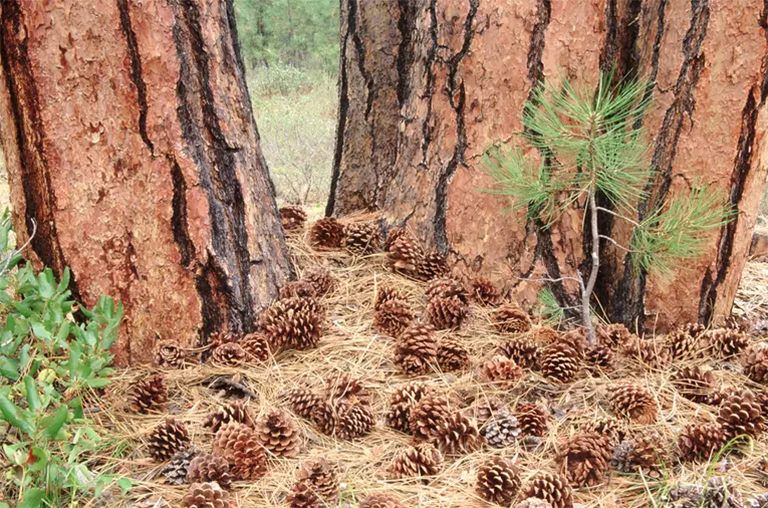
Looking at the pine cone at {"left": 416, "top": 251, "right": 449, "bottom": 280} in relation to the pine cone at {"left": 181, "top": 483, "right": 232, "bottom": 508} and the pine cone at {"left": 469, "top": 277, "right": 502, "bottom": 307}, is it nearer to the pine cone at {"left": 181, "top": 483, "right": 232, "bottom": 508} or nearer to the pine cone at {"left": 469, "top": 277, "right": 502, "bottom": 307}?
the pine cone at {"left": 469, "top": 277, "right": 502, "bottom": 307}

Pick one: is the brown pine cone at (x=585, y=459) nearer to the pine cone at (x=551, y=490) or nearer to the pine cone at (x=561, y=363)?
the pine cone at (x=551, y=490)

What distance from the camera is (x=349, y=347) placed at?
2178mm

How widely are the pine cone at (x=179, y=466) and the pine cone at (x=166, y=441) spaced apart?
1.2 inches

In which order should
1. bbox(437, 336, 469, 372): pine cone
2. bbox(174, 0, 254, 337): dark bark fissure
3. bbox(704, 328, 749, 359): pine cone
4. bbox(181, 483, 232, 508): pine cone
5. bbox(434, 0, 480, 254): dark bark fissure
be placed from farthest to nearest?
1. bbox(434, 0, 480, 254): dark bark fissure
2. bbox(704, 328, 749, 359): pine cone
3. bbox(437, 336, 469, 372): pine cone
4. bbox(174, 0, 254, 337): dark bark fissure
5. bbox(181, 483, 232, 508): pine cone

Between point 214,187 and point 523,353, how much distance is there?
1087 millimetres

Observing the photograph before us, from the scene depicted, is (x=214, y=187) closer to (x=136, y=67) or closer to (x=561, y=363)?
(x=136, y=67)

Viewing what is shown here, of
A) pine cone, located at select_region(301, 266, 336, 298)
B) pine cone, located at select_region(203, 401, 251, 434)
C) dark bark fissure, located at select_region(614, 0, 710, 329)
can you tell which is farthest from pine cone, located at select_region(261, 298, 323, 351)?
dark bark fissure, located at select_region(614, 0, 710, 329)

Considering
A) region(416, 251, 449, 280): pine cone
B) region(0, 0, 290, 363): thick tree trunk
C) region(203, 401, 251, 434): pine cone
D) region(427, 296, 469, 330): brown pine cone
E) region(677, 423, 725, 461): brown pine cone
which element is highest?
region(0, 0, 290, 363): thick tree trunk

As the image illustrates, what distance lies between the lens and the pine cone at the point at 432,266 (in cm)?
245

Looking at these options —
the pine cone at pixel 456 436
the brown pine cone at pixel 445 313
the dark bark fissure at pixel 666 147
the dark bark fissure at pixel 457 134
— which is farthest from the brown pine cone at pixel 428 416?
the dark bark fissure at pixel 666 147

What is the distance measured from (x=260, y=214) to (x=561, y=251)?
3.48 feet

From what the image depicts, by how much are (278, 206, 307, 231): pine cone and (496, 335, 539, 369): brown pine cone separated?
1.11 m

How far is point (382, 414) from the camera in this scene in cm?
A: 190

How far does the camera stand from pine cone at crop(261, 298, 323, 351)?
6.93 feet
